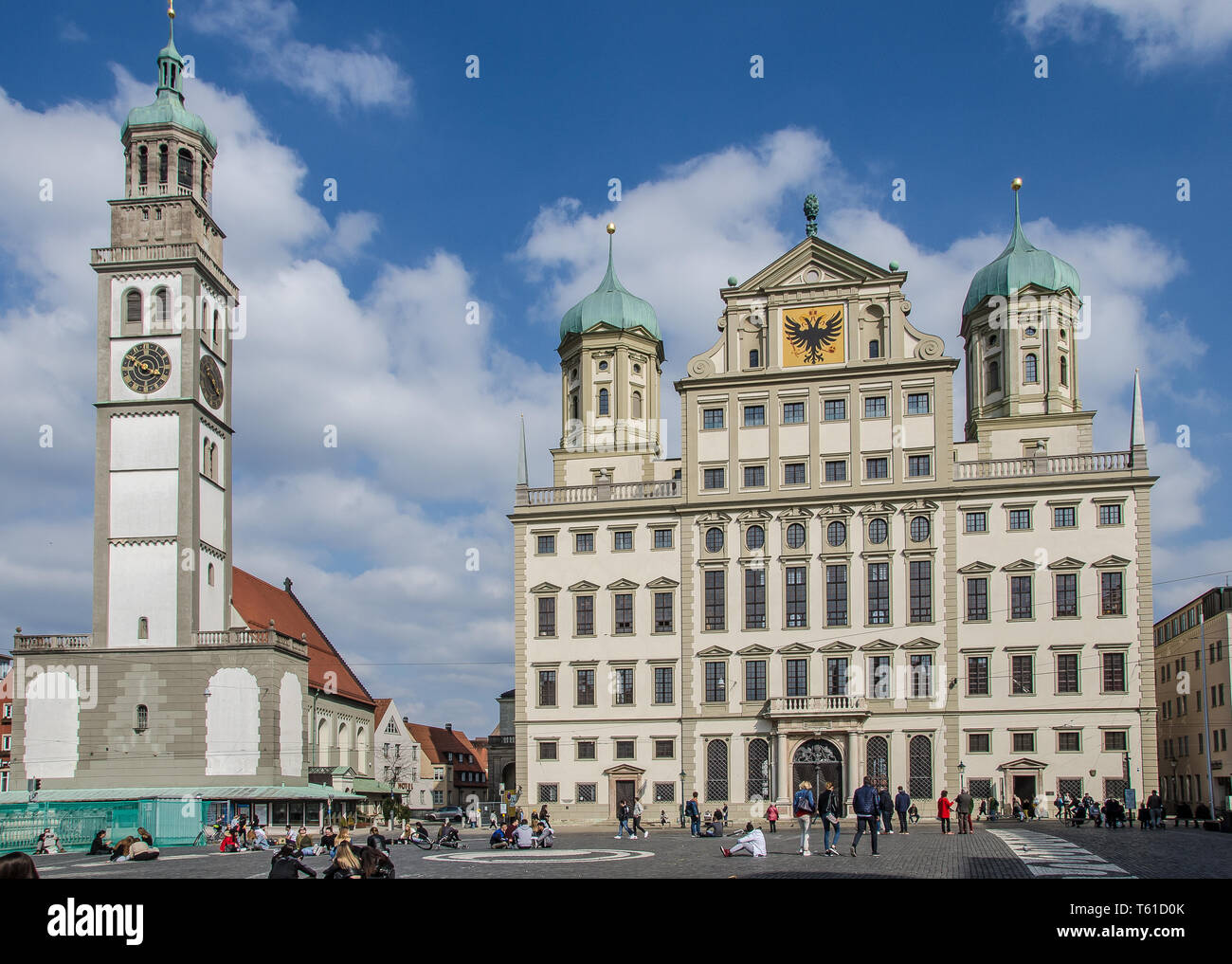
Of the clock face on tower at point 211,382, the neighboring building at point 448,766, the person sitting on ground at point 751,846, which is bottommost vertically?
the neighboring building at point 448,766

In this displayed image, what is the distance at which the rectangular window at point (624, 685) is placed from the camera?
64062 mm

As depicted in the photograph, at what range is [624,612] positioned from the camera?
64500mm

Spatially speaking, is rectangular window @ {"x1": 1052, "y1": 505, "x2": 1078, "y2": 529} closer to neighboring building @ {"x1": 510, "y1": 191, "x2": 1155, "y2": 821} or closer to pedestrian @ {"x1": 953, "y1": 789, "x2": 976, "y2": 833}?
neighboring building @ {"x1": 510, "y1": 191, "x2": 1155, "y2": 821}

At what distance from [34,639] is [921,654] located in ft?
135

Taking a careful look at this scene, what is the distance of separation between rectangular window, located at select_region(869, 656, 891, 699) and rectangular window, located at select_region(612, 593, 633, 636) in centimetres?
1146

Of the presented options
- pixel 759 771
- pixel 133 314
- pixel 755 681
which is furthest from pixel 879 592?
pixel 133 314

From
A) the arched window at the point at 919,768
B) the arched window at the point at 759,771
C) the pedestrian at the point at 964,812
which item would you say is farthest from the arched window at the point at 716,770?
the pedestrian at the point at 964,812

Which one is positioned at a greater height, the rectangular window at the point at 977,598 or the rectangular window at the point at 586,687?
the rectangular window at the point at 977,598

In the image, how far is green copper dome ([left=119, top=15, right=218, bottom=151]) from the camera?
66938 mm

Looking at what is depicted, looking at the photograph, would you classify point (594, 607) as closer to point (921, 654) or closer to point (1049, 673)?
point (921, 654)

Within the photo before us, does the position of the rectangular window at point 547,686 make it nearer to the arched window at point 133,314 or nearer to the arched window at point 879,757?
the arched window at point 879,757

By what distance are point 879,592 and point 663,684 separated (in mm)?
10970

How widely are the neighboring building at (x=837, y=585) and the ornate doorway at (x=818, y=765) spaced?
0.09m
